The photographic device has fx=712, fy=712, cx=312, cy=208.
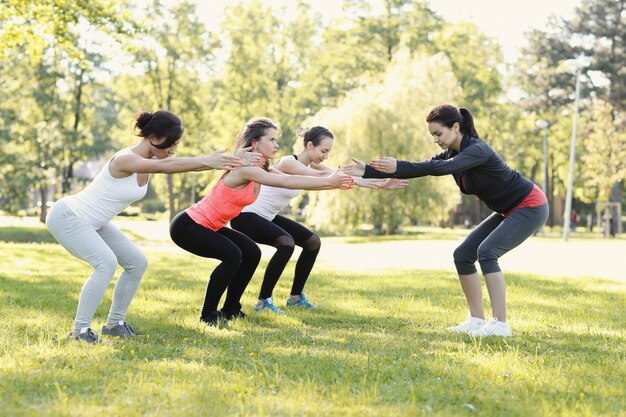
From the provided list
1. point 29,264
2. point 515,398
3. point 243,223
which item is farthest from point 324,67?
point 515,398

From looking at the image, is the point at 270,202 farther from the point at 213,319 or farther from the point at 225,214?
the point at 213,319

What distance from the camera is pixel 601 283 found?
11.8m

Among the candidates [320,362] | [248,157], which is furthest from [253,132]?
[320,362]

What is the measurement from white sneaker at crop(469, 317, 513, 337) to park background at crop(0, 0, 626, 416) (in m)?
0.25

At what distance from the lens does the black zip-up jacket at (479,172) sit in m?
6.10

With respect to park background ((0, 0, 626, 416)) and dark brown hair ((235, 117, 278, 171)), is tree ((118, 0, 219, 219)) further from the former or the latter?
dark brown hair ((235, 117, 278, 171))

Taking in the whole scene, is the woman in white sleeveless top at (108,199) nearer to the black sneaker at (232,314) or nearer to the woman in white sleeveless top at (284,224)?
the black sneaker at (232,314)

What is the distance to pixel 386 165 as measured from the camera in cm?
610

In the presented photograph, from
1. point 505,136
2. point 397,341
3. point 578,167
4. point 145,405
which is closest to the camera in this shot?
point 145,405

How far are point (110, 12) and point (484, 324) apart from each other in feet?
43.4

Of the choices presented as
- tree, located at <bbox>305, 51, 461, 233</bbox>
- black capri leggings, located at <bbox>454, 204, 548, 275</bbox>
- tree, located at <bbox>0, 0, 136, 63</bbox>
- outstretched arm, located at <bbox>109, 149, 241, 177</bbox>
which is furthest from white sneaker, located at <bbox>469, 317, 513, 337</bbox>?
tree, located at <bbox>305, 51, 461, 233</bbox>

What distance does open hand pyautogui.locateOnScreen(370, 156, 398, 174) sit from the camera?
6078 millimetres

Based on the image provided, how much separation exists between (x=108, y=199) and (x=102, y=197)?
0.16ft

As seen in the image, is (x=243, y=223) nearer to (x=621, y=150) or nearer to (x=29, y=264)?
(x=29, y=264)
